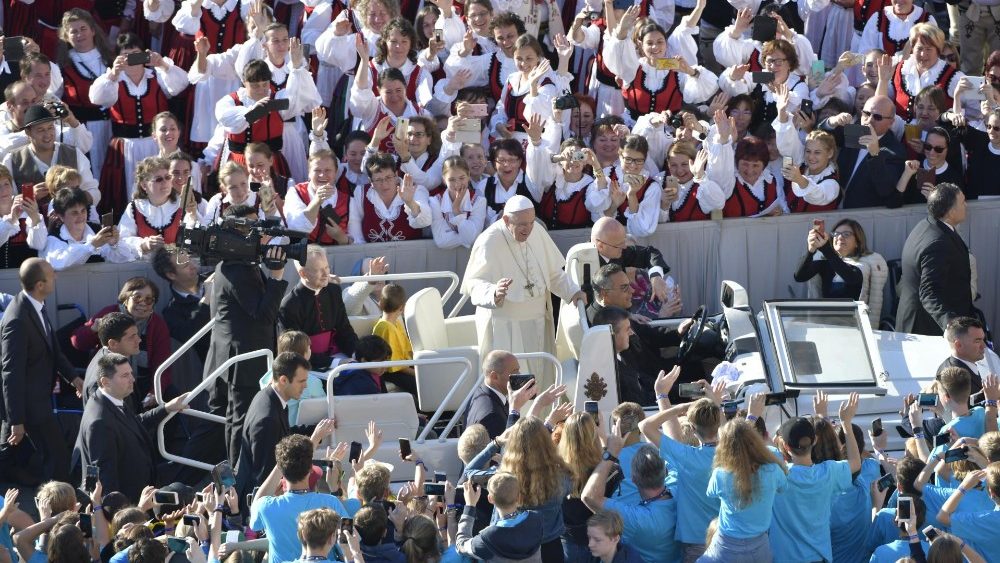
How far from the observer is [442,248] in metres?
14.3

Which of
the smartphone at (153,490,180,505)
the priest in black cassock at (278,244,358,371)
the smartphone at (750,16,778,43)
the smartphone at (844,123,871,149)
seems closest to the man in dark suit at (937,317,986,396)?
the smartphone at (844,123,871,149)

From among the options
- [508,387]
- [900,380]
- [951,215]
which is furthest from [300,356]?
[951,215]

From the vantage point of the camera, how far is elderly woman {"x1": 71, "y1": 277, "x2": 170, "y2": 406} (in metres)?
13.2

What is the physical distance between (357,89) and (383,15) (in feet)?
3.19

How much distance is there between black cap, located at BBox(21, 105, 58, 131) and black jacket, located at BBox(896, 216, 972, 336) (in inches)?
246

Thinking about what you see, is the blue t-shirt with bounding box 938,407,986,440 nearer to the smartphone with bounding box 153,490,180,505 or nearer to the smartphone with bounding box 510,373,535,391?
the smartphone with bounding box 510,373,535,391

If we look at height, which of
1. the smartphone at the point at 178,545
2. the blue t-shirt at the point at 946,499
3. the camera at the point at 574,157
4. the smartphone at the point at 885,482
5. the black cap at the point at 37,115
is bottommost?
the blue t-shirt at the point at 946,499

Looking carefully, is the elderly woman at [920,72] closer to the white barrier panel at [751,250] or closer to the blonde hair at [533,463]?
the white barrier panel at [751,250]

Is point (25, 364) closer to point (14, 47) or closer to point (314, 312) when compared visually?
point (314, 312)

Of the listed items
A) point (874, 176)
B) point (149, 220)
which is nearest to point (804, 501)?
point (874, 176)

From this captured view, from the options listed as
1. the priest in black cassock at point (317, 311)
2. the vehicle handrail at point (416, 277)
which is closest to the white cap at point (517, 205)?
the vehicle handrail at point (416, 277)

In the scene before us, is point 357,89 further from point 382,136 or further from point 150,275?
point 150,275

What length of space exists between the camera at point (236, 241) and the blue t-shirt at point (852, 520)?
378 cm

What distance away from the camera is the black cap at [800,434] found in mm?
9820
